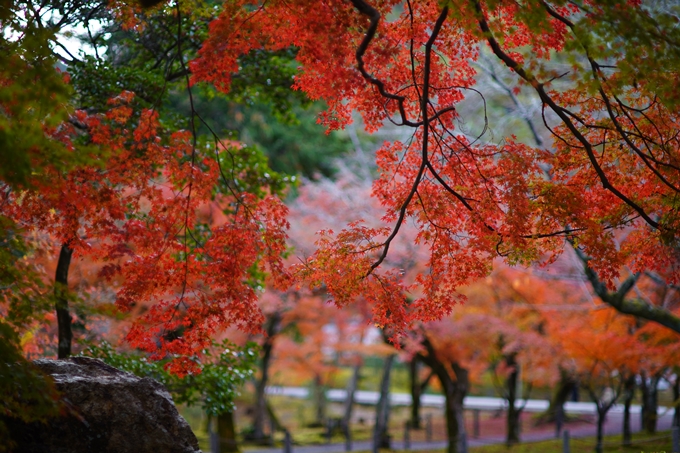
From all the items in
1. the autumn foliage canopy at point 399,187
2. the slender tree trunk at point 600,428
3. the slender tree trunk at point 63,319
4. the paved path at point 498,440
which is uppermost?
the autumn foliage canopy at point 399,187

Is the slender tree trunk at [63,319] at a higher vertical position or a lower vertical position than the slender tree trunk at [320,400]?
higher

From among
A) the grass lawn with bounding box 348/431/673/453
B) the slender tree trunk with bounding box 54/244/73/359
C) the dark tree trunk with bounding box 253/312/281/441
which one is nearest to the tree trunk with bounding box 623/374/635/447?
the grass lawn with bounding box 348/431/673/453

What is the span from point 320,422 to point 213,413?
1402 cm

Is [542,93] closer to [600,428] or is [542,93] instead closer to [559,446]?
[600,428]

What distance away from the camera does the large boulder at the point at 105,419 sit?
4.78 meters

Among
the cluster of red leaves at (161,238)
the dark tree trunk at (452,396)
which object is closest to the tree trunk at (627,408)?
the dark tree trunk at (452,396)

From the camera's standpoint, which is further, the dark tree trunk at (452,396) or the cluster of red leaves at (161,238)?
the dark tree trunk at (452,396)

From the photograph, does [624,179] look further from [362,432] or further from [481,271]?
[362,432]

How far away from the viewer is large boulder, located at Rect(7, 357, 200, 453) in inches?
188

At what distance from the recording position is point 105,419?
5023 millimetres

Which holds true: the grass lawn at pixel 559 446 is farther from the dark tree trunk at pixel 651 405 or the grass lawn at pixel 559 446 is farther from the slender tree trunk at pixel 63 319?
the slender tree trunk at pixel 63 319

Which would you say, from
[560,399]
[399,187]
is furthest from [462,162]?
[560,399]

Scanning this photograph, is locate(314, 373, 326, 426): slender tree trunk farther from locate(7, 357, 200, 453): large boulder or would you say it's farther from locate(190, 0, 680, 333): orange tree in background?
locate(190, 0, 680, 333): orange tree in background

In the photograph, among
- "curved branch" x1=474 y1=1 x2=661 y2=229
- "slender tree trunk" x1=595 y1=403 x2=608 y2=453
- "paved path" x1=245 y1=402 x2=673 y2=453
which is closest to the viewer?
"curved branch" x1=474 y1=1 x2=661 y2=229
